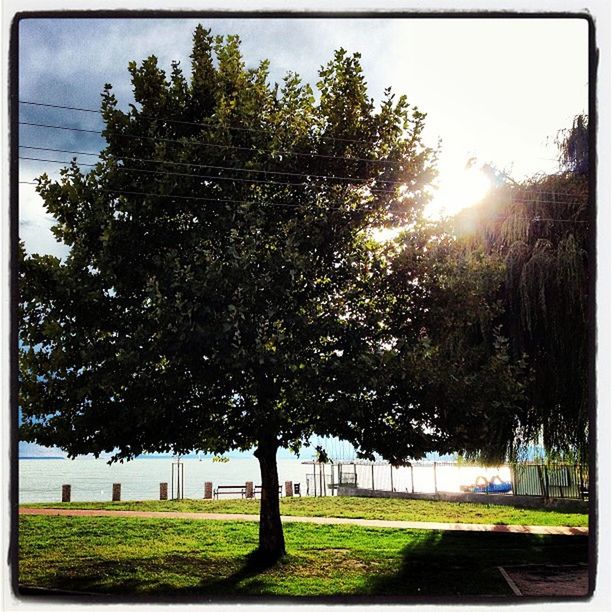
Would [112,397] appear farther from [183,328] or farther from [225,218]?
→ [225,218]

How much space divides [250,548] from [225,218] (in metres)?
3.28

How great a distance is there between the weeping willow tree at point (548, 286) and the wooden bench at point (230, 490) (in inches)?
323

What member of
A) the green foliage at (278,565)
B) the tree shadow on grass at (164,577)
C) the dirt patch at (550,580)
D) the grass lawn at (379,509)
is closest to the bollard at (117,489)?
the green foliage at (278,565)

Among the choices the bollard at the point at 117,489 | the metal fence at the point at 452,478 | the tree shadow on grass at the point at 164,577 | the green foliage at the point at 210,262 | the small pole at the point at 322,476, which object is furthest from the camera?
the small pole at the point at 322,476

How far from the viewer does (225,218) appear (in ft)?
23.0

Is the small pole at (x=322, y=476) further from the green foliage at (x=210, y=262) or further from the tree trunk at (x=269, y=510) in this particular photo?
the green foliage at (x=210, y=262)

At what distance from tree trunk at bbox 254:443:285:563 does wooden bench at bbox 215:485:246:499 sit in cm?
706

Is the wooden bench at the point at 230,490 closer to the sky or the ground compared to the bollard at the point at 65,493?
closer to the ground

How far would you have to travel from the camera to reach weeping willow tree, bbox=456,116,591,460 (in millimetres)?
7195

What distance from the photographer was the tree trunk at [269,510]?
7.53 m

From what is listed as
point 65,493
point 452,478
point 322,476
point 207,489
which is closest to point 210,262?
point 65,493

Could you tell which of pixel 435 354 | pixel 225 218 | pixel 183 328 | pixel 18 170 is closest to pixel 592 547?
pixel 435 354

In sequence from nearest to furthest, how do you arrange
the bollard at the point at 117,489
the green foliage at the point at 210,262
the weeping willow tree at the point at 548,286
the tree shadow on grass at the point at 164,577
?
1. the tree shadow on grass at the point at 164,577
2. the green foliage at the point at 210,262
3. the weeping willow tree at the point at 548,286
4. the bollard at the point at 117,489

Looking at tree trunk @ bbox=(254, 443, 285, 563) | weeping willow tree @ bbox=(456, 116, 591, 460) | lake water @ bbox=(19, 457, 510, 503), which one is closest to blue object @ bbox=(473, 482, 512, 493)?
lake water @ bbox=(19, 457, 510, 503)
